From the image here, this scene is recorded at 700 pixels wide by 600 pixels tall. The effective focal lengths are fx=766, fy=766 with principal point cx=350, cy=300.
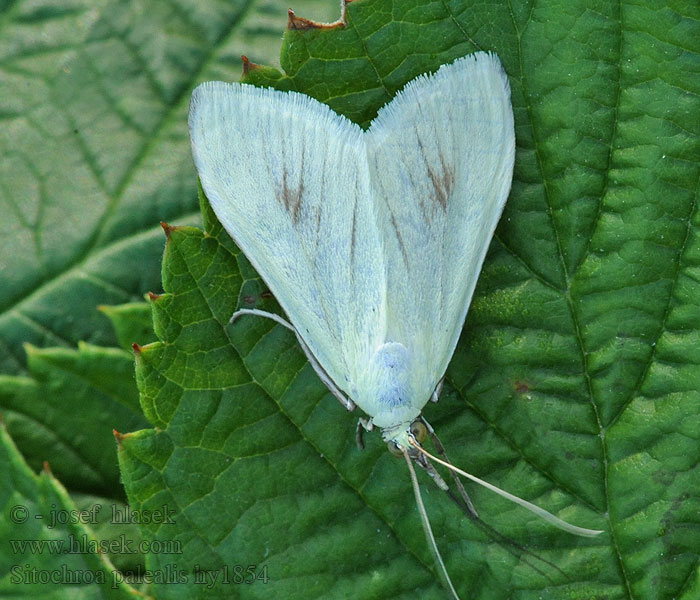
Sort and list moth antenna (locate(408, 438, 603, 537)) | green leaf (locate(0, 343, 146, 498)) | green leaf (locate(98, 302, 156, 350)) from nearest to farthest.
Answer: moth antenna (locate(408, 438, 603, 537)) < green leaf (locate(98, 302, 156, 350)) < green leaf (locate(0, 343, 146, 498))

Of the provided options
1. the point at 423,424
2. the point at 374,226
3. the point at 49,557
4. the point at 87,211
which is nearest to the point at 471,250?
the point at 374,226

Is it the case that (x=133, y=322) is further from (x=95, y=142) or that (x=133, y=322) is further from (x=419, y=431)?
(x=419, y=431)

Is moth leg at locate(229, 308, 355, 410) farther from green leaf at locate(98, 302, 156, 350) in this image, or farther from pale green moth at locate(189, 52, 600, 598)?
green leaf at locate(98, 302, 156, 350)

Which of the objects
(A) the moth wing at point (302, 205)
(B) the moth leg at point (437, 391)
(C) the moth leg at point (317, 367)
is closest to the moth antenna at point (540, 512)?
(B) the moth leg at point (437, 391)

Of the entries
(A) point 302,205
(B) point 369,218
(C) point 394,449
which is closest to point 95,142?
(A) point 302,205

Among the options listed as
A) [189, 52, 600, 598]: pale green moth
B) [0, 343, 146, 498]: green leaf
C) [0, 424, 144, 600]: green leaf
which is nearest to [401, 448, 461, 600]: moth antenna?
[189, 52, 600, 598]: pale green moth

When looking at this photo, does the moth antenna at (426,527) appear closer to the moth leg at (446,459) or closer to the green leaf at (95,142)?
the moth leg at (446,459)

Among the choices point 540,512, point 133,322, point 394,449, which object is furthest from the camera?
point 133,322
